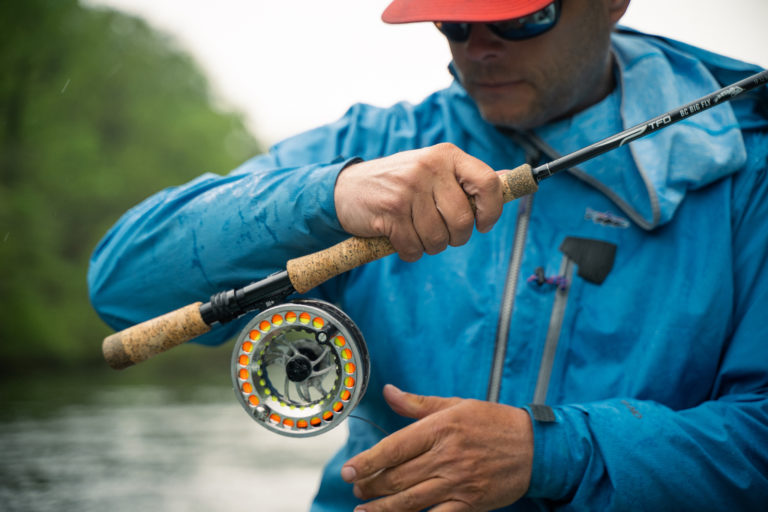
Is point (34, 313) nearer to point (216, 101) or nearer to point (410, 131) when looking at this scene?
point (216, 101)

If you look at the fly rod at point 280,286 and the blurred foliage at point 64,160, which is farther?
the blurred foliage at point 64,160

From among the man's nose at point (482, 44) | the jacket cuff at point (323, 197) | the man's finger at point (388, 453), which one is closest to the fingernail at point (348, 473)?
the man's finger at point (388, 453)

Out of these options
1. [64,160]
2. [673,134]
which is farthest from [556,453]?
[64,160]

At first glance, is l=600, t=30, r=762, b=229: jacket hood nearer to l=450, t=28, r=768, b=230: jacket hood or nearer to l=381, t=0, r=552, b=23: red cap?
l=450, t=28, r=768, b=230: jacket hood

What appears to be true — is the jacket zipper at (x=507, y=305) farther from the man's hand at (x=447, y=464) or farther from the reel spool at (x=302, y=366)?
the reel spool at (x=302, y=366)

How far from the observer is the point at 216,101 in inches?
1106

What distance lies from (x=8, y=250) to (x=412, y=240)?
68.9ft

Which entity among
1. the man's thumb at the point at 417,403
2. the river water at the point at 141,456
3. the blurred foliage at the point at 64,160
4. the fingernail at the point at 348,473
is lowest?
the river water at the point at 141,456

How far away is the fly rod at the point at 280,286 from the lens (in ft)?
5.30

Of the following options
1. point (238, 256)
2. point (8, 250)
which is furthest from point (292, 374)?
point (8, 250)

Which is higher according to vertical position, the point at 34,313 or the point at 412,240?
the point at 34,313

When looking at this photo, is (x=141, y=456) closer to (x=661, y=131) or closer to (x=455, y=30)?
(x=455, y=30)

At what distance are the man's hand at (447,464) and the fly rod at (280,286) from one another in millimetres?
411

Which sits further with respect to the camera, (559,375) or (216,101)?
(216,101)
